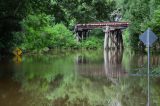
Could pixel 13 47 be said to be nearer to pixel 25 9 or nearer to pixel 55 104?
pixel 25 9

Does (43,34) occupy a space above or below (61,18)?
below

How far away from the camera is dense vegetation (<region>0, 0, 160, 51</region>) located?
2762 cm

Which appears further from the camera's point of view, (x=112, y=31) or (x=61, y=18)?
(x=112, y=31)

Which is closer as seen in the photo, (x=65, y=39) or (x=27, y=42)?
(x=27, y=42)

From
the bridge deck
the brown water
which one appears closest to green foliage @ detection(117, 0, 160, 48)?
the bridge deck

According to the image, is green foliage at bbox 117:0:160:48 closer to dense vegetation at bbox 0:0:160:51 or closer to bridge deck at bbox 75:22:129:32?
dense vegetation at bbox 0:0:160:51

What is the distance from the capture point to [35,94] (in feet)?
49.5

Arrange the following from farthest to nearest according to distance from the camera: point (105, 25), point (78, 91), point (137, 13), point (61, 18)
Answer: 1. point (105, 25)
2. point (137, 13)
3. point (61, 18)
4. point (78, 91)

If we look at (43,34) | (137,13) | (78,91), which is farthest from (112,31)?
(78,91)

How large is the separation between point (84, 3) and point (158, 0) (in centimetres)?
1511

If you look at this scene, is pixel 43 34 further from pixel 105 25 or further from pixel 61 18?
pixel 61 18

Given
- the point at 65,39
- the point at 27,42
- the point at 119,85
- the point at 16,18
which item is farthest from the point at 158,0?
the point at 65,39

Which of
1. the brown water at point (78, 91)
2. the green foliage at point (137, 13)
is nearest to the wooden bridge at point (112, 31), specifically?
the green foliage at point (137, 13)

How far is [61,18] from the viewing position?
2919cm
